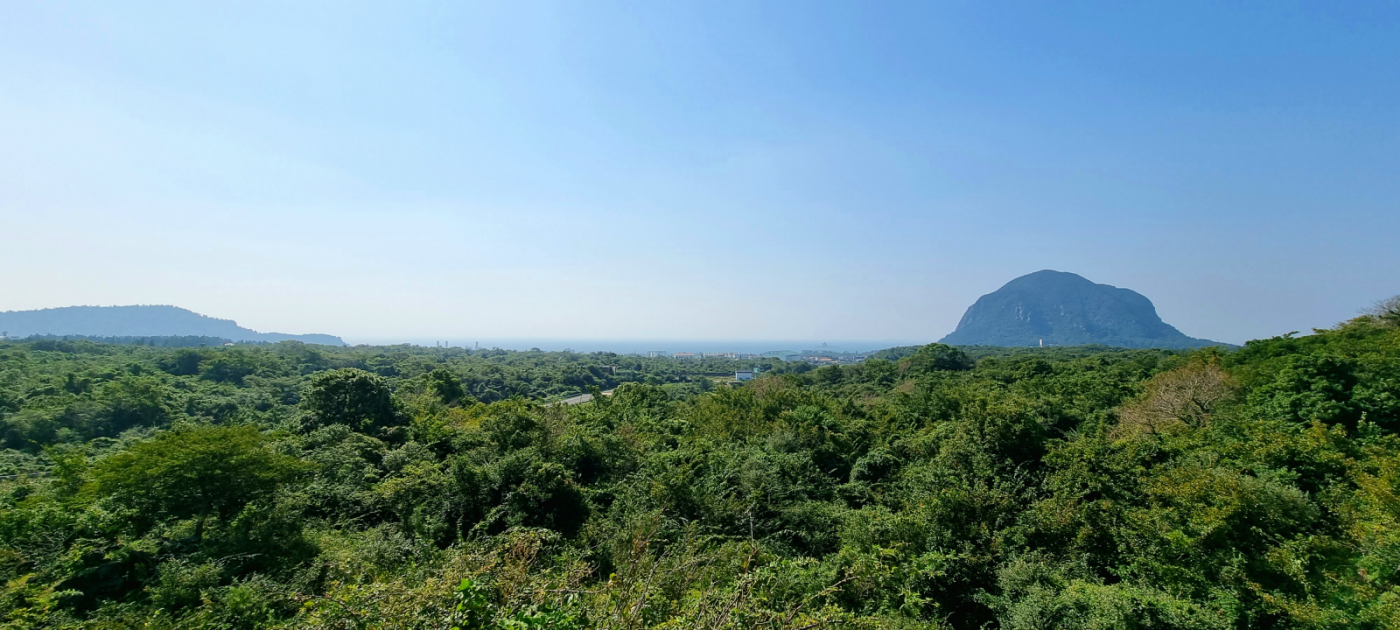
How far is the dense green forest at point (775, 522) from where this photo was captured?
627 centimetres

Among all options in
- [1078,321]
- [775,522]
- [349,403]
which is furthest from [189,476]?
[1078,321]

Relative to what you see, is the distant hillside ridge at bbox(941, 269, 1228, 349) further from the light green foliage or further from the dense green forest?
the light green foliage

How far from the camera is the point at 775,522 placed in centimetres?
1187

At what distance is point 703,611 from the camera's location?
405 cm

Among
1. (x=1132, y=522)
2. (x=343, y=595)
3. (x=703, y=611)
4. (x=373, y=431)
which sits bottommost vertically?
(x=373, y=431)

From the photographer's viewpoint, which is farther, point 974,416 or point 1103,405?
point 1103,405

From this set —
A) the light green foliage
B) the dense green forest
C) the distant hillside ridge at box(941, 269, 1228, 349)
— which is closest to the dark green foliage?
the dense green forest

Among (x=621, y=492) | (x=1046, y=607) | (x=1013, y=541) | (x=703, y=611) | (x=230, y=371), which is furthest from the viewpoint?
(x=230, y=371)

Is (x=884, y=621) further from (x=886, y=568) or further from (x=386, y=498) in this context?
(x=386, y=498)

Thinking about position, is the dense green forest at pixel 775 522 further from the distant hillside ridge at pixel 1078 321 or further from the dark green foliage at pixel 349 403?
the distant hillside ridge at pixel 1078 321

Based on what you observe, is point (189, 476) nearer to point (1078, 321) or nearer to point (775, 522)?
point (775, 522)

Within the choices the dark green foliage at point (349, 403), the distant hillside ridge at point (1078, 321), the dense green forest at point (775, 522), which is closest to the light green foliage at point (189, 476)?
the dense green forest at point (775, 522)

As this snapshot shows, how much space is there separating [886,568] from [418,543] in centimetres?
913

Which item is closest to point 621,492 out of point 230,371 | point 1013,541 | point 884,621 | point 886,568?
point 886,568
